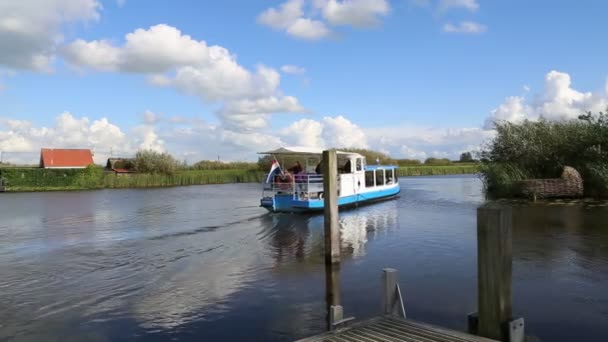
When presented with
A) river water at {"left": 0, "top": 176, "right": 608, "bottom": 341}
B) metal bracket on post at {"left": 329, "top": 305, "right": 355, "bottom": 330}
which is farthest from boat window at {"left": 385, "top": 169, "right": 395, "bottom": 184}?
metal bracket on post at {"left": 329, "top": 305, "right": 355, "bottom": 330}

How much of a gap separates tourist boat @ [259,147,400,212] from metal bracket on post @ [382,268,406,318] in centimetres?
1527

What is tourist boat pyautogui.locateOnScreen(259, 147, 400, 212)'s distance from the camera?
2230 centimetres

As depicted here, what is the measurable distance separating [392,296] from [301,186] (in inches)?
622

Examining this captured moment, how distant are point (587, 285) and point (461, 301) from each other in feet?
8.94

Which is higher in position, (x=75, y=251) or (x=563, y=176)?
(x=563, y=176)

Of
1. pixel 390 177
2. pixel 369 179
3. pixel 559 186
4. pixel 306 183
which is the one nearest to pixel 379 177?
pixel 369 179

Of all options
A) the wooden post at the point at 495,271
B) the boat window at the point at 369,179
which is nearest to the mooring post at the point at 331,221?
the wooden post at the point at 495,271

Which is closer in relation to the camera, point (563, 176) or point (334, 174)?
point (334, 174)

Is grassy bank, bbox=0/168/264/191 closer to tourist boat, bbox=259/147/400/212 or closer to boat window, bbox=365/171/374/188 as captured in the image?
boat window, bbox=365/171/374/188

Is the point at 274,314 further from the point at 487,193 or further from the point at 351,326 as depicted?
the point at 487,193

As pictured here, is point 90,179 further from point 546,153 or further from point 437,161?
point 437,161

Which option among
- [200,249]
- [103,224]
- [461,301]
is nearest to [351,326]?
[461,301]

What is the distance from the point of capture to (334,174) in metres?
11.8

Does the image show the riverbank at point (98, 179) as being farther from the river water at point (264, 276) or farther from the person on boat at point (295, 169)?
the river water at point (264, 276)
